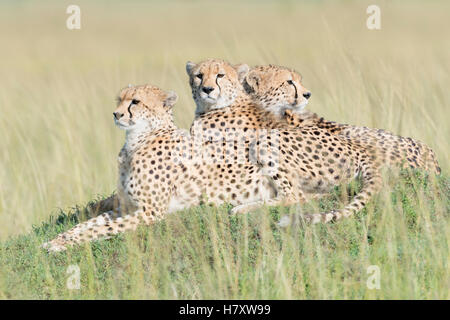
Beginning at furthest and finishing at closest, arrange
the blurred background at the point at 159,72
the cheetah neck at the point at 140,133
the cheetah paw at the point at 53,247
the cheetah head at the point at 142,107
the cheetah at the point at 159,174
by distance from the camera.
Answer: the blurred background at the point at 159,72
the cheetah neck at the point at 140,133
the cheetah head at the point at 142,107
the cheetah at the point at 159,174
the cheetah paw at the point at 53,247

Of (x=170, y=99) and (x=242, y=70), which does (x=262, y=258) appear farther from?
(x=242, y=70)

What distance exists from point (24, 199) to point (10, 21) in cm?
2126

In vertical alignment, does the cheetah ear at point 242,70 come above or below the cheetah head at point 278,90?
above

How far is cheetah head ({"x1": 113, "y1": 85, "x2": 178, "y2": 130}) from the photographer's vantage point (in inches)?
217

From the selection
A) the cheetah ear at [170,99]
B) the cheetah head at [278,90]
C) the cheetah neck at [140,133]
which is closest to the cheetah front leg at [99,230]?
the cheetah neck at [140,133]

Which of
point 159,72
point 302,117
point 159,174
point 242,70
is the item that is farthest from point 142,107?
point 159,72

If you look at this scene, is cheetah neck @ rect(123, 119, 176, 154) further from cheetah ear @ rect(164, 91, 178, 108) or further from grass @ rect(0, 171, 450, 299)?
grass @ rect(0, 171, 450, 299)

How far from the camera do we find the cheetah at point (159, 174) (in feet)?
17.7

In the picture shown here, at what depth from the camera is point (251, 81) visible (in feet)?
20.9

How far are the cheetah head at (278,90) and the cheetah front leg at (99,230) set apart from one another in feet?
4.71

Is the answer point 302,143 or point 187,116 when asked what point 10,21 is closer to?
point 187,116

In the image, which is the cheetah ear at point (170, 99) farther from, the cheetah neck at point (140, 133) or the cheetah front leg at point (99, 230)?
the cheetah front leg at point (99, 230)

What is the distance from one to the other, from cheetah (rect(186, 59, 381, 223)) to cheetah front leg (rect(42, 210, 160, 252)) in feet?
2.09

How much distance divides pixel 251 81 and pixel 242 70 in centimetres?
15
